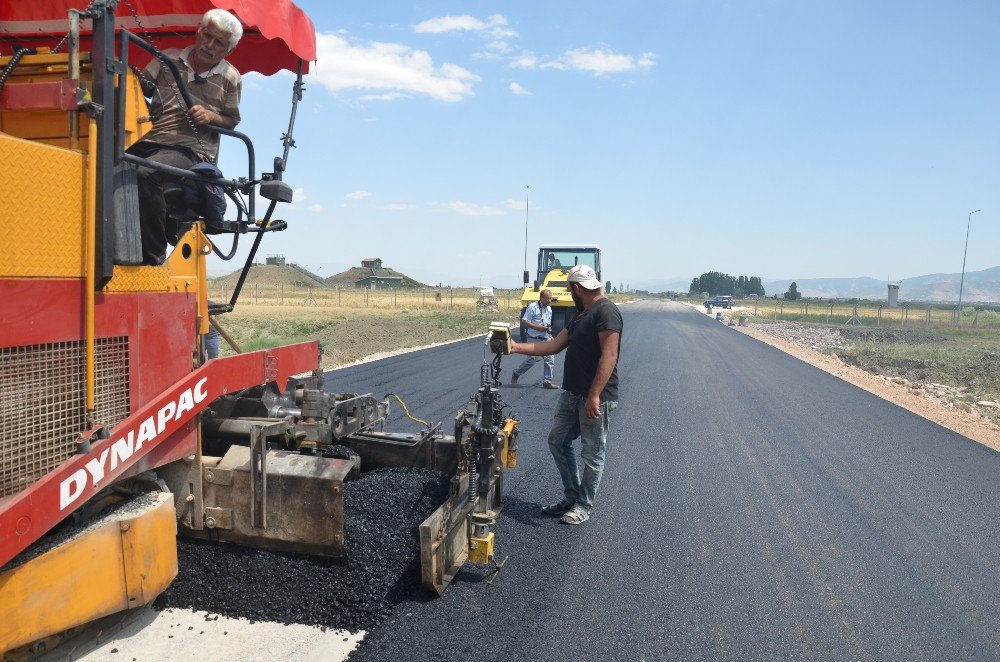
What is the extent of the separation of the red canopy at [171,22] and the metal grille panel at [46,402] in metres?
2.07

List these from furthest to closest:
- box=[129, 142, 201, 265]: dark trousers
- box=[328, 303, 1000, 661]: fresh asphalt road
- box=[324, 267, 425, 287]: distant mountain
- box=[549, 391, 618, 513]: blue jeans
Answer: box=[324, 267, 425, 287]: distant mountain < box=[549, 391, 618, 513]: blue jeans < box=[328, 303, 1000, 661]: fresh asphalt road < box=[129, 142, 201, 265]: dark trousers

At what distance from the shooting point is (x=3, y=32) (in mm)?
Answer: 4078

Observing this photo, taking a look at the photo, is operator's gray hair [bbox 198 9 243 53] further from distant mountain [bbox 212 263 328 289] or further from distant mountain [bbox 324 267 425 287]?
distant mountain [bbox 324 267 425 287]

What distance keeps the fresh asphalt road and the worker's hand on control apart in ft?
8.82

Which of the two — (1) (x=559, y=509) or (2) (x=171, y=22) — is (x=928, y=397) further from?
(2) (x=171, y=22)

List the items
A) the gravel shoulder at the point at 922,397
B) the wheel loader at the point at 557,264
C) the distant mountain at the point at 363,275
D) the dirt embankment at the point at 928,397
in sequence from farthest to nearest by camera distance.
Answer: the distant mountain at the point at 363,275 < the wheel loader at the point at 557,264 < the dirt embankment at the point at 928,397 < the gravel shoulder at the point at 922,397

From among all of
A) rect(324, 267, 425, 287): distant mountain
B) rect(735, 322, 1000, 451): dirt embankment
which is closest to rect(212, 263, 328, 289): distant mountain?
rect(324, 267, 425, 287): distant mountain

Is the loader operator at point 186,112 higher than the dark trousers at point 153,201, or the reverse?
the loader operator at point 186,112

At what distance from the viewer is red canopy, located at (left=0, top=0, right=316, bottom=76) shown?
3807mm

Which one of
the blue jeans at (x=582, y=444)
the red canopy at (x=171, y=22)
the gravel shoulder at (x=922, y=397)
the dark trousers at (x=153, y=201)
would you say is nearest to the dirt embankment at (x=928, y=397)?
the gravel shoulder at (x=922, y=397)

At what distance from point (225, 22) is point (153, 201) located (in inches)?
40.5

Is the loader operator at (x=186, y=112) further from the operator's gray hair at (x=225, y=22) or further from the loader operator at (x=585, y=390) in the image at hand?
the loader operator at (x=585, y=390)

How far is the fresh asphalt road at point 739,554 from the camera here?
11.4 ft

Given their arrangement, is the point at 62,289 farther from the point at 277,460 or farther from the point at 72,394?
the point at 277,460
